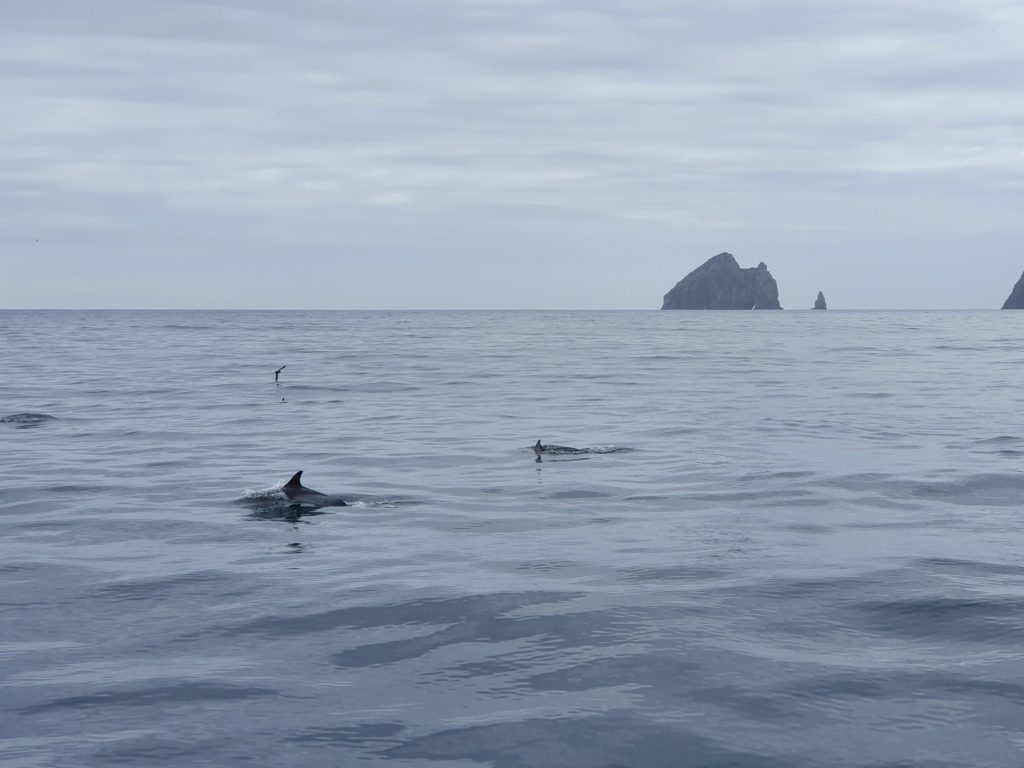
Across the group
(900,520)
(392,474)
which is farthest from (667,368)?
(900,520)

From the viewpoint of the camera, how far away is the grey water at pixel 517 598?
7387 mm

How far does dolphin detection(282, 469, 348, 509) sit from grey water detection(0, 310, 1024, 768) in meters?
0.34

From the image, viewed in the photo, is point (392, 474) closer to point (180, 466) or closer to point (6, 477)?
point (180, 466)

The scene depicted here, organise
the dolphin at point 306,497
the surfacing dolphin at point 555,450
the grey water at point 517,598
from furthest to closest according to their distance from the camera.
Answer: the surfacing dolphin at point 555,450 < the dolphin at point 306,497 < the grey water at point 517,598

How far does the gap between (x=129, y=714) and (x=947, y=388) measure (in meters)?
34.8

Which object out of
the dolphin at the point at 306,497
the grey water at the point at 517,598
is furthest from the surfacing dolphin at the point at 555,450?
the dolphin at the point at 306,497

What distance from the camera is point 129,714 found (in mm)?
7691

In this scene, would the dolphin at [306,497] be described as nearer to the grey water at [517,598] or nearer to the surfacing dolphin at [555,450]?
the grey water at [517,598]

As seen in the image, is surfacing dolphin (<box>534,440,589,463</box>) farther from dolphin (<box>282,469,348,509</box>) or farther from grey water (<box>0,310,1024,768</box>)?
dolphin (<box>282,469,348,509</box>)

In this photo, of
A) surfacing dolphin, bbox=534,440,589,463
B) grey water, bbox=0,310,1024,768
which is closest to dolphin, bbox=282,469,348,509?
grey water, bbox=0,310,1024,768

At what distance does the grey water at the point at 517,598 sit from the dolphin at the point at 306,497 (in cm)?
34

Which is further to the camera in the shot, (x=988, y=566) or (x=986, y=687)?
(x=988, y=566)

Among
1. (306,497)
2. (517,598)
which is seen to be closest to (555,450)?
(306,497)

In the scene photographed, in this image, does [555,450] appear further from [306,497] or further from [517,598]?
[517,598]
